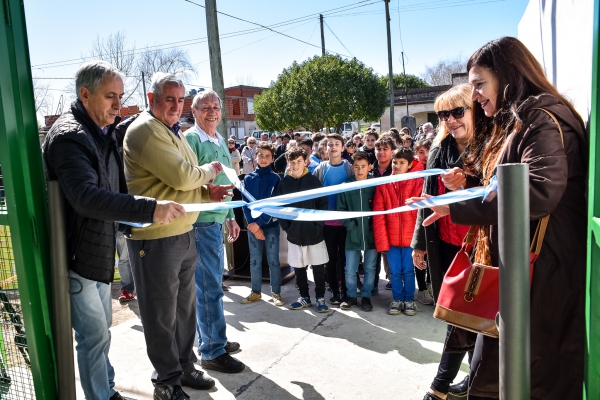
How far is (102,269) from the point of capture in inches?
95.8

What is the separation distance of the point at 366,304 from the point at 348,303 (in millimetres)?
190

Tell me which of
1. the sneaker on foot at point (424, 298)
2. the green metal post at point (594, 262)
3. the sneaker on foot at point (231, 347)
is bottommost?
the sneaker on foot at point (424, 298)

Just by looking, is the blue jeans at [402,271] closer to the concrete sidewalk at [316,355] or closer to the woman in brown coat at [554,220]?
the concrete sidewalk at [316,355]

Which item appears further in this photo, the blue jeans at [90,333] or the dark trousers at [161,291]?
the dark trousers at [161,291]

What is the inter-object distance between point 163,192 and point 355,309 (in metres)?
2.75

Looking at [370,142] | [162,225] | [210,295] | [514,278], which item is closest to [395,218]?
[210,295]

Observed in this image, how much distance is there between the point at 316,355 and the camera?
3799 millimetres

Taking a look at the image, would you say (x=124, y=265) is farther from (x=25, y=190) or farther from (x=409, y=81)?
(x=409, y=81)

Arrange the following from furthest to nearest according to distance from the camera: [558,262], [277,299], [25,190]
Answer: [277,299] < [25,190] < [558,262]

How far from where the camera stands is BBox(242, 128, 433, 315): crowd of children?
15.7ft

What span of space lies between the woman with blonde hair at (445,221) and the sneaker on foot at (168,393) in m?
1.55

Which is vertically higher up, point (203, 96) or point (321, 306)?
point (203, 96)

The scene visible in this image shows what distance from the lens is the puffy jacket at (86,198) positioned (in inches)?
90.2

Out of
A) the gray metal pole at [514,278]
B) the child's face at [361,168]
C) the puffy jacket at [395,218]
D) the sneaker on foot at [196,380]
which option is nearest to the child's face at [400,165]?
the puffy jacket at [395,218]
